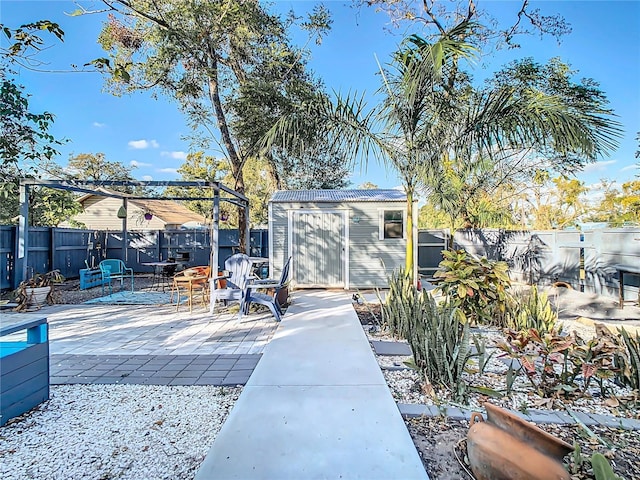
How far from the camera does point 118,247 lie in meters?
10.7

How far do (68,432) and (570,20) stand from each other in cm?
1121

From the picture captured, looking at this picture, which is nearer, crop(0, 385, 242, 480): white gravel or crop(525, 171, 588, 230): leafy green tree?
crop(0, 385, 242, 480): white gravel

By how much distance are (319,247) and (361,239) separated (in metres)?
1.04

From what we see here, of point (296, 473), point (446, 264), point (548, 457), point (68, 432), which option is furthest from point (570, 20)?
point (68, 432)

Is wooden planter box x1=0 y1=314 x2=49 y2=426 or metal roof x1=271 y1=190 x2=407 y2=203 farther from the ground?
metal roof x1=271 y1=190 x2=407 y2=203

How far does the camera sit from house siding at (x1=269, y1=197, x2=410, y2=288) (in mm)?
7926

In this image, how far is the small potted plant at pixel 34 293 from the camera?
5.61m

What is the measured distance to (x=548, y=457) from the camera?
141 cm

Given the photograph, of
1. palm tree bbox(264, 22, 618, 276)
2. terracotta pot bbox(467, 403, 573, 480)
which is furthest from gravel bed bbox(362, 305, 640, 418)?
palm tree bbox(264, 22, 618, 276)

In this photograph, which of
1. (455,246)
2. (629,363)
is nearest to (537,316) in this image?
(629,363)

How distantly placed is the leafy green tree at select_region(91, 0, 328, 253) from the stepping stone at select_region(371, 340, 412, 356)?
6.01 m

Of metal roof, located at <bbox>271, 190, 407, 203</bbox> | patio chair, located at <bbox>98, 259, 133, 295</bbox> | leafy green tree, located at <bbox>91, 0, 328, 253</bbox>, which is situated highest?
leafy green tree, located at <bbox>91, 0, 328, 253</bbox>

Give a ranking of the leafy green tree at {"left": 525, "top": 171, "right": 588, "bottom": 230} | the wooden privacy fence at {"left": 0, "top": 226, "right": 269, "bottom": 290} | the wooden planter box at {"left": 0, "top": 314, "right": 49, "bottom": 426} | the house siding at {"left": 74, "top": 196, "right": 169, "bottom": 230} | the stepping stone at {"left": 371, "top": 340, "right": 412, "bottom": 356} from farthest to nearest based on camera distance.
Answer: the house siding at {"left": 74, "top": 196, "right": 169, "bottom": 230} < the leafy green tree at {"left": 525, "top": 171, "right": 588, "bottom": 230} < the wooden privacy fence at {"left": 0, "top": 226, "right": 269, "bottom": 290} < the stepping stone at {"left": 371, "top": 340, "right": 412, "bottom": 356} < the wooden planter box at {"left": 0, "top": 314, "right": 49, "bottom": 426}

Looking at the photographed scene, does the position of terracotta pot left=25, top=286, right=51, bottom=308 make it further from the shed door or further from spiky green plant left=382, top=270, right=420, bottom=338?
spiky green plant left=382, top=270, right=420, bottom=338
